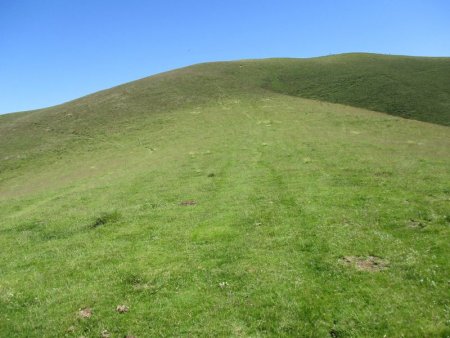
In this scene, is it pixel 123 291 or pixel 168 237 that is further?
pixel 168 237

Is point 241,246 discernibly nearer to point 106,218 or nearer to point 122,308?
point 122,308

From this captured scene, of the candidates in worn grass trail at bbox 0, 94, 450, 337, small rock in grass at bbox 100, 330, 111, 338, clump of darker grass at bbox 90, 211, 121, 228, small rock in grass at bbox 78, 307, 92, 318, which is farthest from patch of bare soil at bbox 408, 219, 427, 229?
clump of darker grass at bbox 90, 211, 121, 228

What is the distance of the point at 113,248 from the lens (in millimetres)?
23422

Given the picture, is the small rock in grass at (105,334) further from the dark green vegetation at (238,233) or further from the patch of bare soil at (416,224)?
the patch of bare soil at (416,224)

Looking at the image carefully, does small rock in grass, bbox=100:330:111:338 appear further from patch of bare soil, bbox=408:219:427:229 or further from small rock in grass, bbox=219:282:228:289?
patch of bare soil, bbox=408:219:427:229

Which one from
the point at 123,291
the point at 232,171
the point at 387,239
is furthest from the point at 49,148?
the point at 387,239

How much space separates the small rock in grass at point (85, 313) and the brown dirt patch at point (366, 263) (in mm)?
11601

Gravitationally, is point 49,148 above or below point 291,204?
above

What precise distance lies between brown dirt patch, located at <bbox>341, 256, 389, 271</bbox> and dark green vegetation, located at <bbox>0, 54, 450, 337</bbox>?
12 centimetres

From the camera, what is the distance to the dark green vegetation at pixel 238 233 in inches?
605

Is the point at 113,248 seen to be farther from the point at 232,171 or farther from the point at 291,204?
the point at 232,171

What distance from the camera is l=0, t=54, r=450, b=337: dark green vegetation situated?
1538cm

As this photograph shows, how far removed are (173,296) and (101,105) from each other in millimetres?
90051

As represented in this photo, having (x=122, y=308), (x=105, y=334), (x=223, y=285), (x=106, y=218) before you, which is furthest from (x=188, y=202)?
(x=105, y=334)
